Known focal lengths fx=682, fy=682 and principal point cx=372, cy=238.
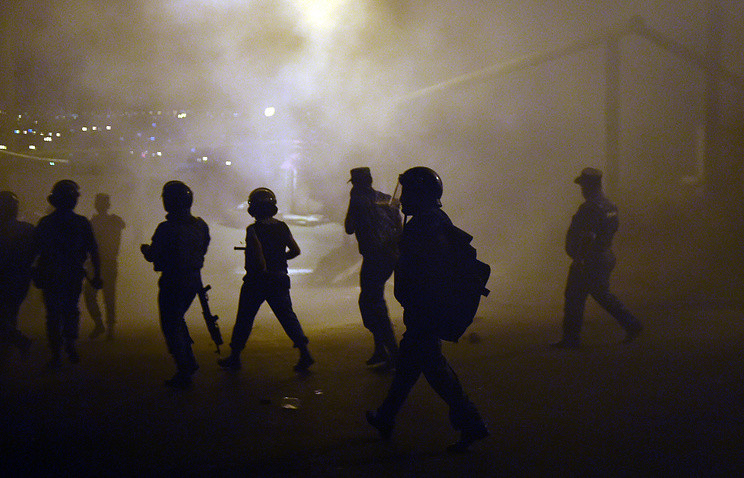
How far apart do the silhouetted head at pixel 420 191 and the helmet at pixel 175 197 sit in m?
1.79

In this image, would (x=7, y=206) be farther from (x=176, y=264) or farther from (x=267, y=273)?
(x=267, y=273)

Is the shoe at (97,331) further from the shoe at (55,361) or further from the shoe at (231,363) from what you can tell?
the shoe at (231,363)

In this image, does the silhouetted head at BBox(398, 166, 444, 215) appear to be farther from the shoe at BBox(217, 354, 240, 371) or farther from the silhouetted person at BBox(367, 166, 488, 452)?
the shoe at BBox(217, 354, 240, 371)

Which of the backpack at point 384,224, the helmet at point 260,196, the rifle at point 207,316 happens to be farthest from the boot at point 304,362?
the helmet at point 260,196

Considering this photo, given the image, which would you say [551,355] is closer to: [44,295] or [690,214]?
[44,295]

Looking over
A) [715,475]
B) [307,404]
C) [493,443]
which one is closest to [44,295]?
[307,404]

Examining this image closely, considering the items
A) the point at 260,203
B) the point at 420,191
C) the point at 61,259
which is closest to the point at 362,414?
the point at 420,191

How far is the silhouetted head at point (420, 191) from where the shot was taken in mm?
3420

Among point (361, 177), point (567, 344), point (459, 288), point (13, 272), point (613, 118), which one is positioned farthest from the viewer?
point (613, 118)

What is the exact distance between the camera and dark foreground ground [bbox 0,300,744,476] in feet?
10.6

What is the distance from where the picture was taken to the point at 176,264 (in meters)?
4.50

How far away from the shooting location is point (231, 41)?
1054cm

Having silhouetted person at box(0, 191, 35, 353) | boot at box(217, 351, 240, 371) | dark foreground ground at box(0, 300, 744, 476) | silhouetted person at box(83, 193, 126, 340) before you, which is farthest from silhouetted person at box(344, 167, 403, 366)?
silhouetted person at box(83, 193, 126, 340)

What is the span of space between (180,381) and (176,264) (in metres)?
0.79
